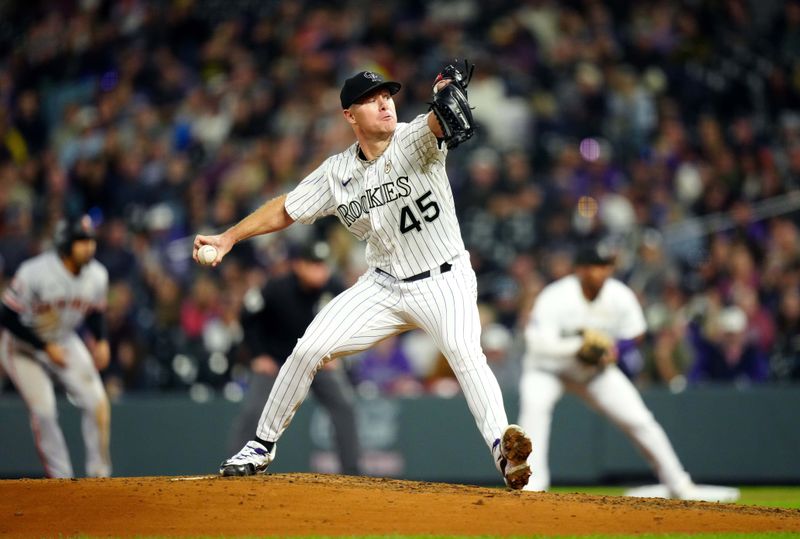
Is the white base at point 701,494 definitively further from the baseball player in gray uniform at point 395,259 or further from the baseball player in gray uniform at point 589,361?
the baseball player in gray uniform at point 395,259

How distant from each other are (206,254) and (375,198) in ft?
3.12

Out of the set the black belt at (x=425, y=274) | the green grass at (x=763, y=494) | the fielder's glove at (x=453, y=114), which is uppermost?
the fielder's glove at (x=453, y=114)

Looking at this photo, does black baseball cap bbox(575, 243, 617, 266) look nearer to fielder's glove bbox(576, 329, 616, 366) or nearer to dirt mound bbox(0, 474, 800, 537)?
fielder's glove bbox(576, 329, 616, 366)

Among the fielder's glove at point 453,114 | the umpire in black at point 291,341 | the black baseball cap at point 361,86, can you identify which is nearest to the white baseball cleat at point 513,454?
the fielder's glove at point 453,114

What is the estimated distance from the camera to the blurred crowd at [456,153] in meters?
13.1

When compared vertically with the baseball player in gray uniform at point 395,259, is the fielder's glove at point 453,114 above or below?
above

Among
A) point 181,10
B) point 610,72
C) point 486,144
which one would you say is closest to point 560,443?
point 486,144

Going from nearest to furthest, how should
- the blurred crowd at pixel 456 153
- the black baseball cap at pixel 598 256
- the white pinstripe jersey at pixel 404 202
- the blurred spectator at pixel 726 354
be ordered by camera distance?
1. the white pinstripe jersey at pixel 404 202
2. the black baseball cap at pixel 598 256
3. the blurred spectator at pixel 726 354
4. the blurred crowd at pixel 456 153

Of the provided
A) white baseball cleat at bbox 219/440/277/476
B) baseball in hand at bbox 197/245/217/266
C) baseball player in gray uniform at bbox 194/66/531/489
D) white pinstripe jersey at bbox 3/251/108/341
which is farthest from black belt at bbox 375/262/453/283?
white pinstripe jersey at bbox 3/251/108/341

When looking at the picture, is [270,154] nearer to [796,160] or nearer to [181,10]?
[181,10]

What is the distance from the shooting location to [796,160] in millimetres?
14172

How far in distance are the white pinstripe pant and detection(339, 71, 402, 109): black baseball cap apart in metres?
0.98

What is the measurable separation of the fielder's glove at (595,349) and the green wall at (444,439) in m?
2.94

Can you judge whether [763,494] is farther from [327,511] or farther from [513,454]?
[327,511]
